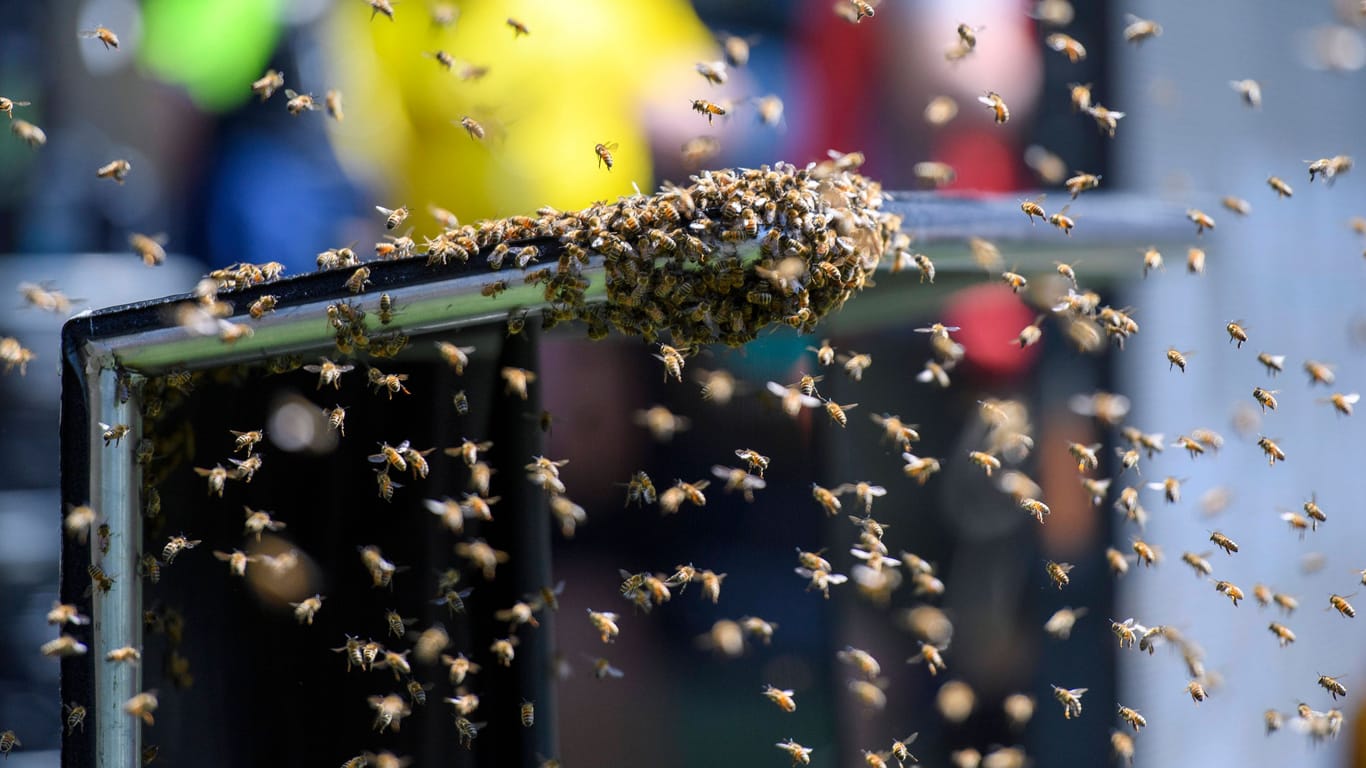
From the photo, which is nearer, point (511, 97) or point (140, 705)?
point (140, 705)

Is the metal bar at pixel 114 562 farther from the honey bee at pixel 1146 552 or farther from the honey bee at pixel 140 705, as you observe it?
the honey bee at pixel 1146 552

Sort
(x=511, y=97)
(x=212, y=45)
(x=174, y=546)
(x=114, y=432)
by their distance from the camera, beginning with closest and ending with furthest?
(x=114, y=432) → (x=174, y=546) → (x=511, y=97) → (x=212, y=45)

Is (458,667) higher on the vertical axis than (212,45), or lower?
lower

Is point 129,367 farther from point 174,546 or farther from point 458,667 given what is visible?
point 458,667

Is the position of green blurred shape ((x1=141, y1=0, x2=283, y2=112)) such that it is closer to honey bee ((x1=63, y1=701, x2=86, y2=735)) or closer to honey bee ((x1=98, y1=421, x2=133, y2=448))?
honey bee ((x1=98, y1=421, x2=133, y2=448))

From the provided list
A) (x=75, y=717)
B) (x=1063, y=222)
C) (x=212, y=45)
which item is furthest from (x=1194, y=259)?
(x=212, y=45)

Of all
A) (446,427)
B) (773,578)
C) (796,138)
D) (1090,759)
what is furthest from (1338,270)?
(446,427)
